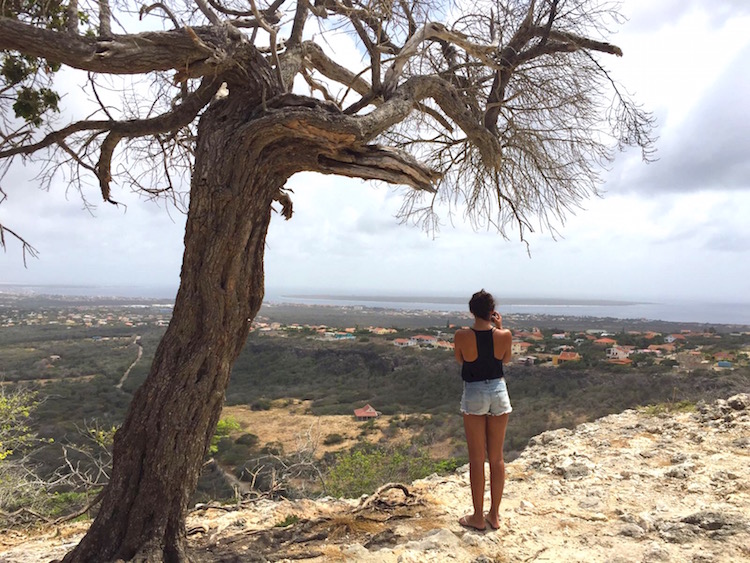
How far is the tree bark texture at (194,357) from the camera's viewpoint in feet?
8.81

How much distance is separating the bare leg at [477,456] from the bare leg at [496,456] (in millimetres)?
47

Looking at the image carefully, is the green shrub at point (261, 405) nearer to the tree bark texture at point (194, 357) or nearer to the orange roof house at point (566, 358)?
the orange roof house at point (566, 358)

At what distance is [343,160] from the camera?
317 cm

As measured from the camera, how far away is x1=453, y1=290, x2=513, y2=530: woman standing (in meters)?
3.24

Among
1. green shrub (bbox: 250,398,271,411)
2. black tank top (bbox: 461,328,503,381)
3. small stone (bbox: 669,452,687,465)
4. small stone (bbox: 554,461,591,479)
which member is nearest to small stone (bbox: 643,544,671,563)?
black tank top (bbox: 461,328,503,381)

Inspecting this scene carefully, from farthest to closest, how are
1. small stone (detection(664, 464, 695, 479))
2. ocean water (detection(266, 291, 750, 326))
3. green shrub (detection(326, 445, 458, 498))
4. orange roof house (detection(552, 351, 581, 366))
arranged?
ocean water (detection(266, 291, 750, 326)), orange roof house (detection(552, 351, 581, 366)), green shrub (detection(326, 445, 458, 498)), small stone (detection(664, 464, 695, 479))

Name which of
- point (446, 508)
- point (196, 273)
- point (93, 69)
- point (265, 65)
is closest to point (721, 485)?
point (446, 508)

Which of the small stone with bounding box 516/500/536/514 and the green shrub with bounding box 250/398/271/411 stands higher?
the small stone with bounding box 516/500/536/514

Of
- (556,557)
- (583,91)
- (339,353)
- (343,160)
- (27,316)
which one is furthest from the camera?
(27,316)

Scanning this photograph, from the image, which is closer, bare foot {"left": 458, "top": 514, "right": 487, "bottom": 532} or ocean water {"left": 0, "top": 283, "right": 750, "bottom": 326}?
bare foot {"left": 458, "top": 514, "right": 487, "bottom": 532}

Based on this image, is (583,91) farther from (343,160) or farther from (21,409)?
(21,409)

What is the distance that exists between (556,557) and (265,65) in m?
3.61

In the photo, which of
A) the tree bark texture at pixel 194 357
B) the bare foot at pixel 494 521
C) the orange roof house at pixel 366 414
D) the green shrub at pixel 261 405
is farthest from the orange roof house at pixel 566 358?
the tree bark texture at pixel 194 357

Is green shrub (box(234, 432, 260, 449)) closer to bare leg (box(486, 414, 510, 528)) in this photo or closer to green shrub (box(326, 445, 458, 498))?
green shrub (box(326, 445, 458, 498))
